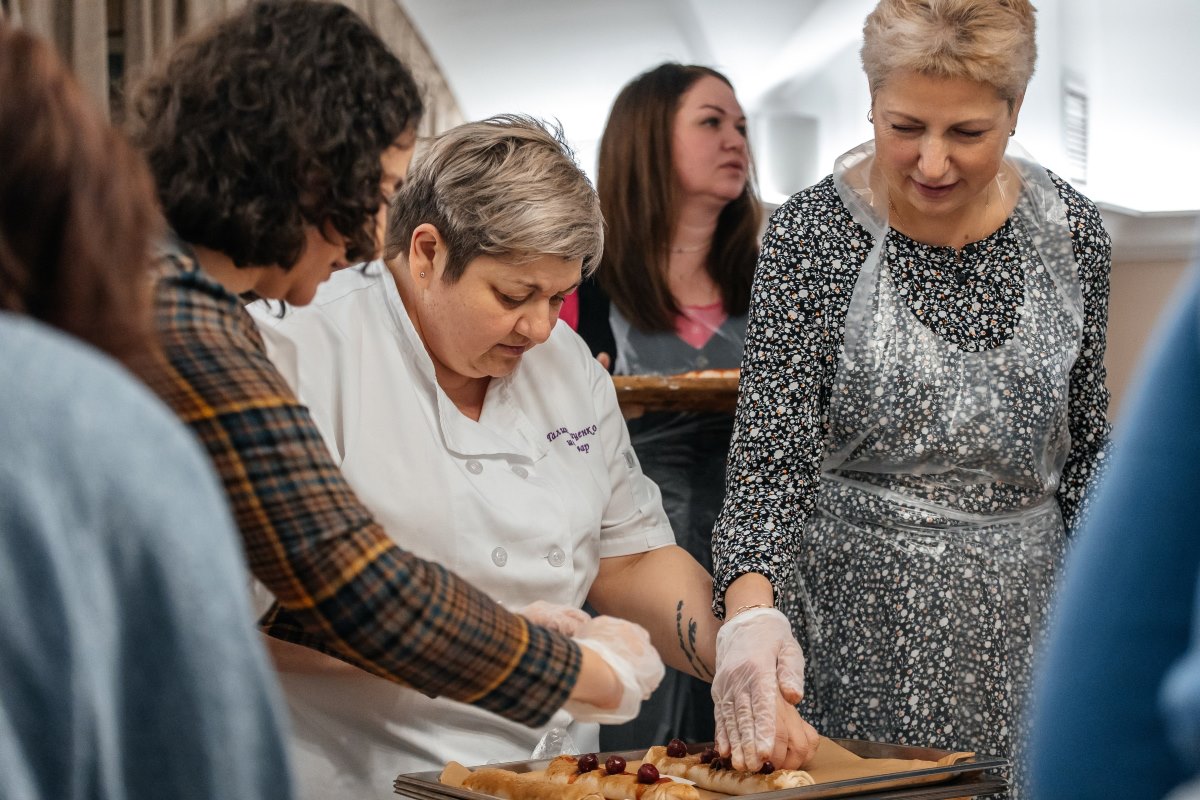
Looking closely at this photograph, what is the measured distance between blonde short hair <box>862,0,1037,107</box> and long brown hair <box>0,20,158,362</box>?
1.30 m

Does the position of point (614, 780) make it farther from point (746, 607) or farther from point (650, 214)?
point (650, 214)

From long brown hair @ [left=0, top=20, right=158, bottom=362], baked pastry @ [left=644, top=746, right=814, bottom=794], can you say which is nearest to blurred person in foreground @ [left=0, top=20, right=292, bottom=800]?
long brown hair @ [left=0, top=20, right=158, bottom=362]

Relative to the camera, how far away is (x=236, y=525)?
3.66 feet

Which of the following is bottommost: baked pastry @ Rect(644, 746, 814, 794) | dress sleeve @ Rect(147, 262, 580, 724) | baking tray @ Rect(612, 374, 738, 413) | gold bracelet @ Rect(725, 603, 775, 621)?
baked pastry @ Rect(644, 746, 814, 794)

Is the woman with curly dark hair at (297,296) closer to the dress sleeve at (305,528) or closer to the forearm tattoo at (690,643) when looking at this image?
the dress sleeve at (305,528)

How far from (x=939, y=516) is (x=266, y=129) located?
1.03m

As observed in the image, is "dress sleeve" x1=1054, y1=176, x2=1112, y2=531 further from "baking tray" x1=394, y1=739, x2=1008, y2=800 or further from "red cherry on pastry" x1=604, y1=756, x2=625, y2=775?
"red cherry on pastry" x1=604, y1=756, x2=625, y2=775

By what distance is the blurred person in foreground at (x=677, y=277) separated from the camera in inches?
116

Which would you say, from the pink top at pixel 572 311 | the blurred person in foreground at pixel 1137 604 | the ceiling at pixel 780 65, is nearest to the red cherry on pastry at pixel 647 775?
the blurred person in foreground at pixel 1137 604

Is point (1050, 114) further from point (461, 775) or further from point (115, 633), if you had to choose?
point (115, 633)

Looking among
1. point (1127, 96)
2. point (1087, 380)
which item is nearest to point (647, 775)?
point (1087, 380)

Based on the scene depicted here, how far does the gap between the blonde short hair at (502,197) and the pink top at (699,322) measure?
1300mm

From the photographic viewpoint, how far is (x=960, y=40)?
177 cm

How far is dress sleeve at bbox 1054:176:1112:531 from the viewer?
191 centimetres
